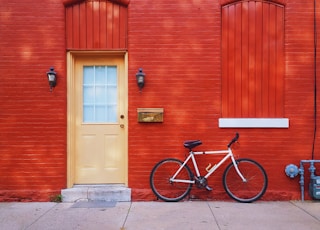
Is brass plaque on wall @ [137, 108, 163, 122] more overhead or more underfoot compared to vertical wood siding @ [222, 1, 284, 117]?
more underfoot

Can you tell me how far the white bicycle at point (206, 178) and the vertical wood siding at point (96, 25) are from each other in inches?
92.9

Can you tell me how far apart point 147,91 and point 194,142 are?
49.8 inches

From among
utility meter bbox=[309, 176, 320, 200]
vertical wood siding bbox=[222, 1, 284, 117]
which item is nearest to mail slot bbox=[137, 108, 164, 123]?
vertical wood siding bbox=[222, 1, 284, 117]

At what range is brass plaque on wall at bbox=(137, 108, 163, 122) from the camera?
5855 millimetres

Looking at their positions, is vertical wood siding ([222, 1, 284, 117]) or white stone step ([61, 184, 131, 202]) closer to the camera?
white stone step ([61, 184, 131, 202])

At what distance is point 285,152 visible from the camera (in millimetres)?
5879

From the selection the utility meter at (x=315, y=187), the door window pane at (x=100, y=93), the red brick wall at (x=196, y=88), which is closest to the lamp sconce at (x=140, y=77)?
the red brick wall at (x=196, y=88)

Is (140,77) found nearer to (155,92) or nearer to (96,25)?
(155,92)

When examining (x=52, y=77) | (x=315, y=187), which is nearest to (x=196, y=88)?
(x=52, y=77)

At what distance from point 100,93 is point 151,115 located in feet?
3.70

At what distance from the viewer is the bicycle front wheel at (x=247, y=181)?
19.0 ft

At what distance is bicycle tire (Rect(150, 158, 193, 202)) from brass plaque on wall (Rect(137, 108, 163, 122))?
76 cm

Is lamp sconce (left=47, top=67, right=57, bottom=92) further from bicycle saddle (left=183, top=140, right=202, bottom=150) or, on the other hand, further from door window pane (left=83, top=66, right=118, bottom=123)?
bicycle saddle (left=183, top=140, right=202, bottom=150)

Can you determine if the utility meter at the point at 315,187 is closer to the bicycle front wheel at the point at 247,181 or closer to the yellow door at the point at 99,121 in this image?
the bicycle front wheel at the point at 247,181
